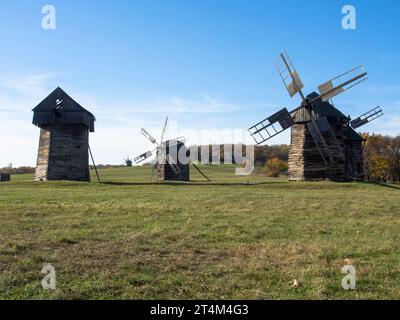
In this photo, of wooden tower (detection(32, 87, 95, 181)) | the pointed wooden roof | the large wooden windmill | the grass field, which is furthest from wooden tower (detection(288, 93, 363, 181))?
the grass field

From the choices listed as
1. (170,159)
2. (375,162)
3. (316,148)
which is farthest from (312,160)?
(375,162)

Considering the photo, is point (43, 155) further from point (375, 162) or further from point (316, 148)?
point (375, 162)

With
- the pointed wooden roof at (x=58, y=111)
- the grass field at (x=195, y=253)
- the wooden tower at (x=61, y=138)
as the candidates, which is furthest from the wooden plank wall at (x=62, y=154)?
the grass field at (x=195, y=253)

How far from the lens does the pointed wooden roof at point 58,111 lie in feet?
136

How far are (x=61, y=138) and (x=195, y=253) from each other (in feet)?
114

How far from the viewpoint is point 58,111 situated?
137ft

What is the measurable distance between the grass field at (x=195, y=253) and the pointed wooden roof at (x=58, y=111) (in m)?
25.6

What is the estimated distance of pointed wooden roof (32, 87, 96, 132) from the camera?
4153 centimetres

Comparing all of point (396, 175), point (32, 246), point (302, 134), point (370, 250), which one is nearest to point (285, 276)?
point (370, 250)

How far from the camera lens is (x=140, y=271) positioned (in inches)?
308

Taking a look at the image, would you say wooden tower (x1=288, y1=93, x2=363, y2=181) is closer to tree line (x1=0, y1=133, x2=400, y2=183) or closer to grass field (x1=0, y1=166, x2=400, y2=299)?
tree line (x1=0, y1=133, x2=400, y2=183)

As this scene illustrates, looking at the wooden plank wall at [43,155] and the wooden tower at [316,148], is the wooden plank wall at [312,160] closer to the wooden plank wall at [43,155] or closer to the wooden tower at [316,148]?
the wooden tower at [316,148]

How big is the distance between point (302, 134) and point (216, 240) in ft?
102
